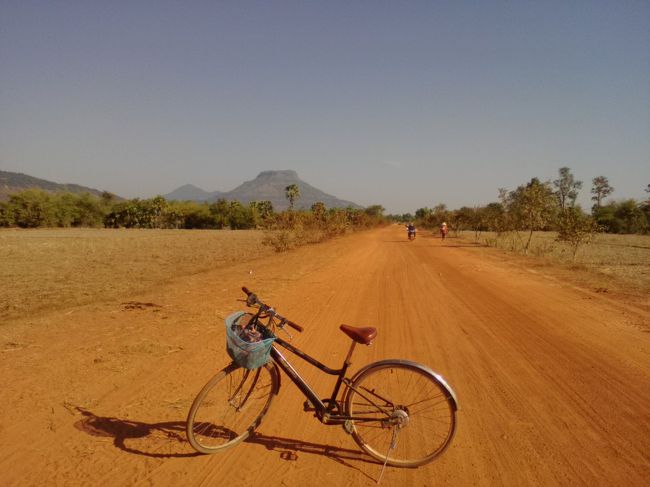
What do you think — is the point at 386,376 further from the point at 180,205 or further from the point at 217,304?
the point at 180,205

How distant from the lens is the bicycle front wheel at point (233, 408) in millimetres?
3292

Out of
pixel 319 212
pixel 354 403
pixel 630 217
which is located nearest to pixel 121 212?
pixel 319 212

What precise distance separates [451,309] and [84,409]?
23.6ft

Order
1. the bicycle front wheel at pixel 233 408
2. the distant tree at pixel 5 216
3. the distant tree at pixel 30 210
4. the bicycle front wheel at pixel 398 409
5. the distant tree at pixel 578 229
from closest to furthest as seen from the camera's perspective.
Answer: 1. the bicycle front wheel at pixel 398 409
2. the bicycle front wheel at pixel 233 408
3. the distant tree at pixel 578 229
4. the distant tree at pixel 5 216
5. the distant tree at pixel 30 210

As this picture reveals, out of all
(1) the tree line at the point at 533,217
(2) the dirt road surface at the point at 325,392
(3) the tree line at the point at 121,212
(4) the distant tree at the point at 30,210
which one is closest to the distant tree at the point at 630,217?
(1) the tree line at the point at 533,217

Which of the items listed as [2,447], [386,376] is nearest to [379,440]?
[386,376]

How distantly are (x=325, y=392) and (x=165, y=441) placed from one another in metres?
1.84

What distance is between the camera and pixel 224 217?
9975cm

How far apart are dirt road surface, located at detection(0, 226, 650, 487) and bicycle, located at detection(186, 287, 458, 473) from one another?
0.53 feet

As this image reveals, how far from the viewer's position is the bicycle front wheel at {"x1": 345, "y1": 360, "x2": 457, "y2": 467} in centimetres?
310

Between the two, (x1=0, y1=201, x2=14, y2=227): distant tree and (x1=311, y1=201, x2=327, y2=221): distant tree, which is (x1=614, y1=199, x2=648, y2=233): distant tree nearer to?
(x1=311, y1=201, x2=327, y2=221): distant tree

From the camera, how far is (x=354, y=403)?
10.9ft

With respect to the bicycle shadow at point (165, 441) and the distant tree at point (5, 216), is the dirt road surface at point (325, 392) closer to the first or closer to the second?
the bicycle shadow at point (165, 441)

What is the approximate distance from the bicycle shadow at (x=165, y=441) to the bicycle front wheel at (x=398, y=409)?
229mm
